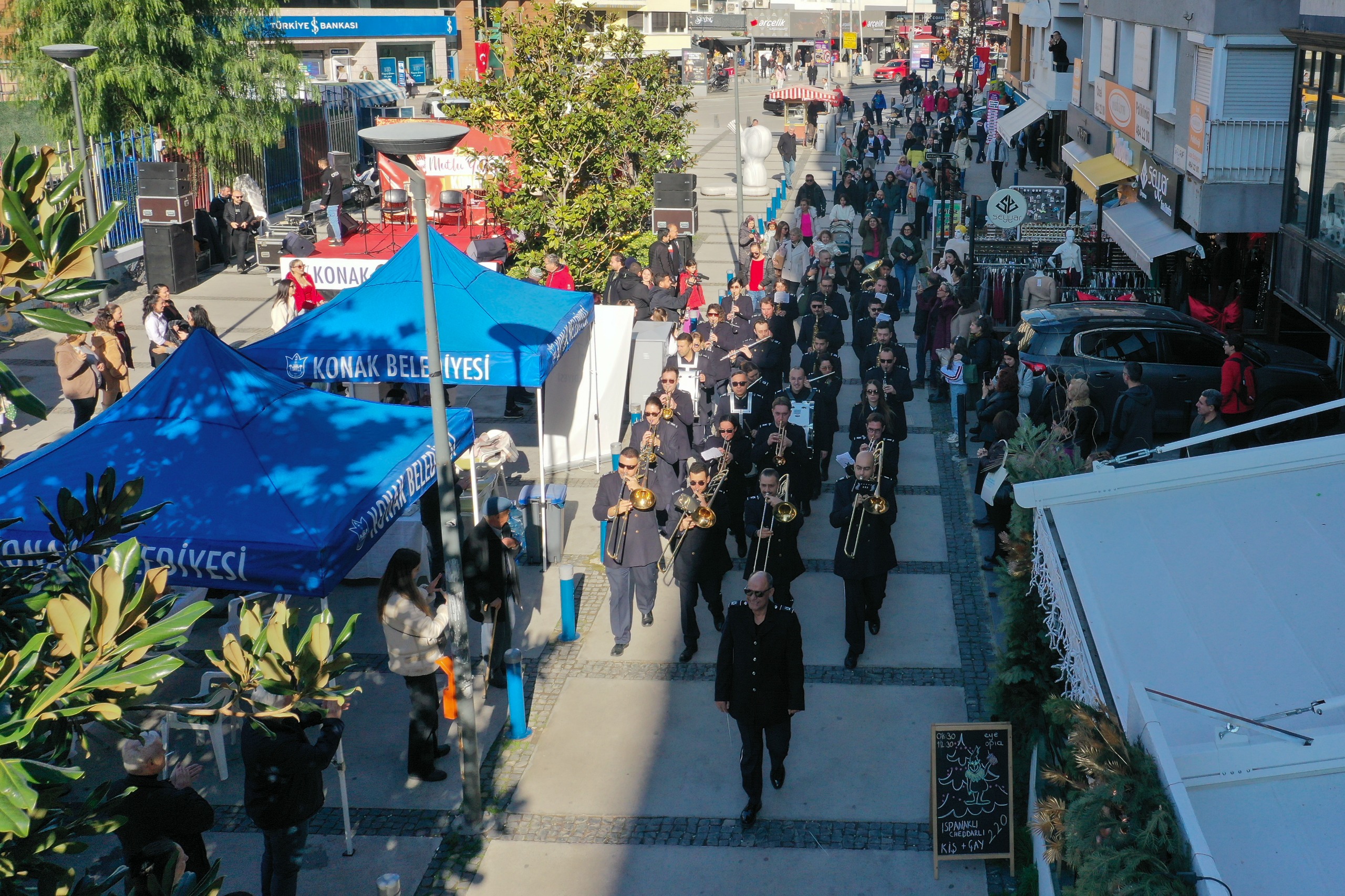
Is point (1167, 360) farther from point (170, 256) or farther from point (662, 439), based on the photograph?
point (170, 256)

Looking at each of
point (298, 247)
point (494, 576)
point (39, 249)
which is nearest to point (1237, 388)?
point (494, 576)

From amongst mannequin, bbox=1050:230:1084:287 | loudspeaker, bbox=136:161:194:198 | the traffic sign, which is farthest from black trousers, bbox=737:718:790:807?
loudspeaker, bbox=136:161:194:198

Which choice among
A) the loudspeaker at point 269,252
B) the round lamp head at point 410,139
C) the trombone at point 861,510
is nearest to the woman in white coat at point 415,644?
the round lamp head at point 410,139

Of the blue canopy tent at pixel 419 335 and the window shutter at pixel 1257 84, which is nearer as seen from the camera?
the blue canopy tent at pixel 419 335

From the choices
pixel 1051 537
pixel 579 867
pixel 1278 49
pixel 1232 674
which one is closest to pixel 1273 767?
pixel 1232 674

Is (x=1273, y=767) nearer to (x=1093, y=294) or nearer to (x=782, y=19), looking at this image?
(x=1093, y=294)

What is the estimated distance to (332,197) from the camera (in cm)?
3119

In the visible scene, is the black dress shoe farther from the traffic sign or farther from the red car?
the red car

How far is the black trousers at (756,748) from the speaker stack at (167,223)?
20.5 meters

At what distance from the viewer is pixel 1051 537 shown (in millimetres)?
7035

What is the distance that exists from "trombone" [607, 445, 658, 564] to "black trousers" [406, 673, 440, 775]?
205 centimetres

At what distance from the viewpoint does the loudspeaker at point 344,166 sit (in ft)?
110

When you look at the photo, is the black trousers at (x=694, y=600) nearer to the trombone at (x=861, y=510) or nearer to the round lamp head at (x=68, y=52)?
the trombone at (x=861, y=510)

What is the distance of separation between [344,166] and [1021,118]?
1944 cm
